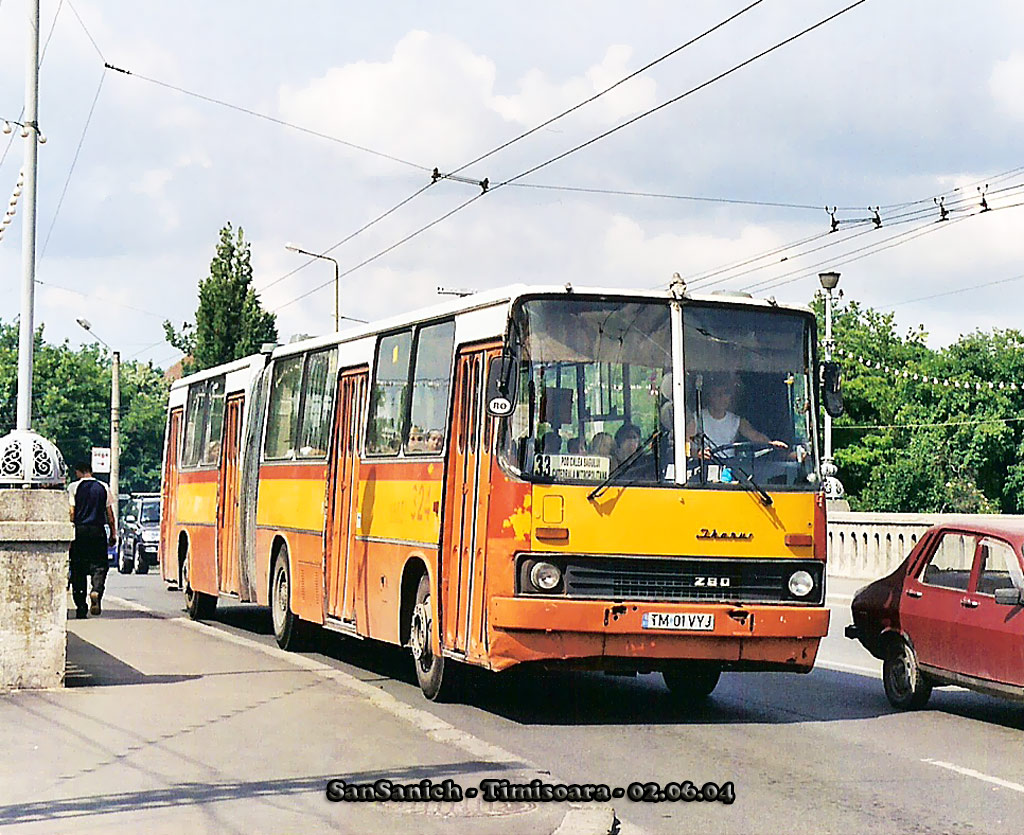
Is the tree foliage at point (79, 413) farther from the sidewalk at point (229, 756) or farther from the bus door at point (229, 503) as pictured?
the sidewalk at point (229, 756)

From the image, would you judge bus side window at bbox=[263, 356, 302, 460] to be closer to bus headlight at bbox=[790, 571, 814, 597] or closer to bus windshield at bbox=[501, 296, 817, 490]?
bus windshield at bbox=[501, 296, 817, 490]

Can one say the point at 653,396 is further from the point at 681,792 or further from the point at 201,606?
the point at 201,606

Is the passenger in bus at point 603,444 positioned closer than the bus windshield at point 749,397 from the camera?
Yes

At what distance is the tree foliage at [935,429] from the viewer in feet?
268

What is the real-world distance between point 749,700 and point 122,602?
15907 millimetres

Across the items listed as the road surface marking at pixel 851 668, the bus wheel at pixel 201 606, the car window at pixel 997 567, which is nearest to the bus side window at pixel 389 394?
the car window at pixel 997 567

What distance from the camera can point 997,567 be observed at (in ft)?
42.5

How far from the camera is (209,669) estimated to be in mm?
15781

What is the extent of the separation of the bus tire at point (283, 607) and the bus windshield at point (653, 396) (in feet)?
22.1

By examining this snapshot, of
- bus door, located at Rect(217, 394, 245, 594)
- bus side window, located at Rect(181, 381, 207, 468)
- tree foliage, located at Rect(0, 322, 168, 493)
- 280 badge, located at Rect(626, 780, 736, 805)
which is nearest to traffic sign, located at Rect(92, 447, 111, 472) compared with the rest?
tree foliage, located at Rect(0, 322, 168, 493)

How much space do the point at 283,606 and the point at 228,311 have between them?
204ft

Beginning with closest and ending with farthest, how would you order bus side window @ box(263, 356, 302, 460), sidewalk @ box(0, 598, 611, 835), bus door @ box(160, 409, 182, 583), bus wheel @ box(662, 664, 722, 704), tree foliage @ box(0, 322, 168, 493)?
sidewalk @ box(0, 598, 611, 835), bus wheel @ box(662, 664, 722, 704), bus side window @ box(263, 356, 302, 460), bus door @ box(160, 409, 182, 583), tree foliage @ box(0, 322, 168, 493)

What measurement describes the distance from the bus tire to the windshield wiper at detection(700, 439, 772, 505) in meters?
7.09

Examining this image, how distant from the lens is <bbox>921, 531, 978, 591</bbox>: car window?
1334cm
